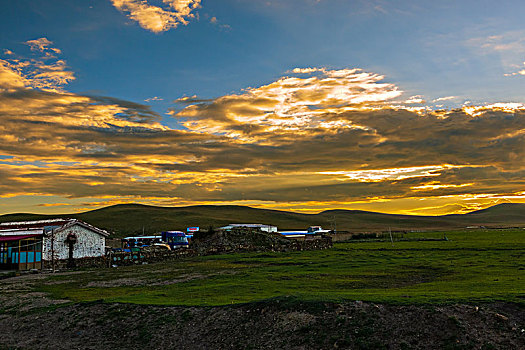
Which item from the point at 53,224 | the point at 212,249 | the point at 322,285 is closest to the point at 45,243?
the point at 53,224

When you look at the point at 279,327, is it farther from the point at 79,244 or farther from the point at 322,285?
the point at 79,244

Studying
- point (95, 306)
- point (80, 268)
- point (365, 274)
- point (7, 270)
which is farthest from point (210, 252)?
point (95, 306)

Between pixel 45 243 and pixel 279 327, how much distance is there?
55541 millimetres

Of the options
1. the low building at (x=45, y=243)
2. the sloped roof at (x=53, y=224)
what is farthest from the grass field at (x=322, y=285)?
the sloped roof at (x=53, y=224)

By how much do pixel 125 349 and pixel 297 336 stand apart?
864cm

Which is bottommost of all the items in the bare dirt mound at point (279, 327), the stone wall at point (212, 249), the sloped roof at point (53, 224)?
the bare dirt mound at point (279, 327)

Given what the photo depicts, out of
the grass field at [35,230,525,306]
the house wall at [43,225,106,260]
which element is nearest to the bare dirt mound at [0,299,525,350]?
the grass field at [35,230,525,306]

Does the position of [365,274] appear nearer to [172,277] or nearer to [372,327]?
[172,277]

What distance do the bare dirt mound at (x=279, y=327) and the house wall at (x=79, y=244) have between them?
139 ft

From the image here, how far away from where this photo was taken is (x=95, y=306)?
26.6 metres

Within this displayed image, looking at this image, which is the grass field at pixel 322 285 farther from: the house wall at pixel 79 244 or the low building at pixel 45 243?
the house wall at pixel 79 244

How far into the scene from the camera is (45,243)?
64438 mm

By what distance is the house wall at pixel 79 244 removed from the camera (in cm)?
6500

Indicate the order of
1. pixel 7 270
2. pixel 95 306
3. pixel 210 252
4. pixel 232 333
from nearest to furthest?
1. pixel 232 333
2. pixel 95 306
3. pixel 7 270
4. pixel 210 252
